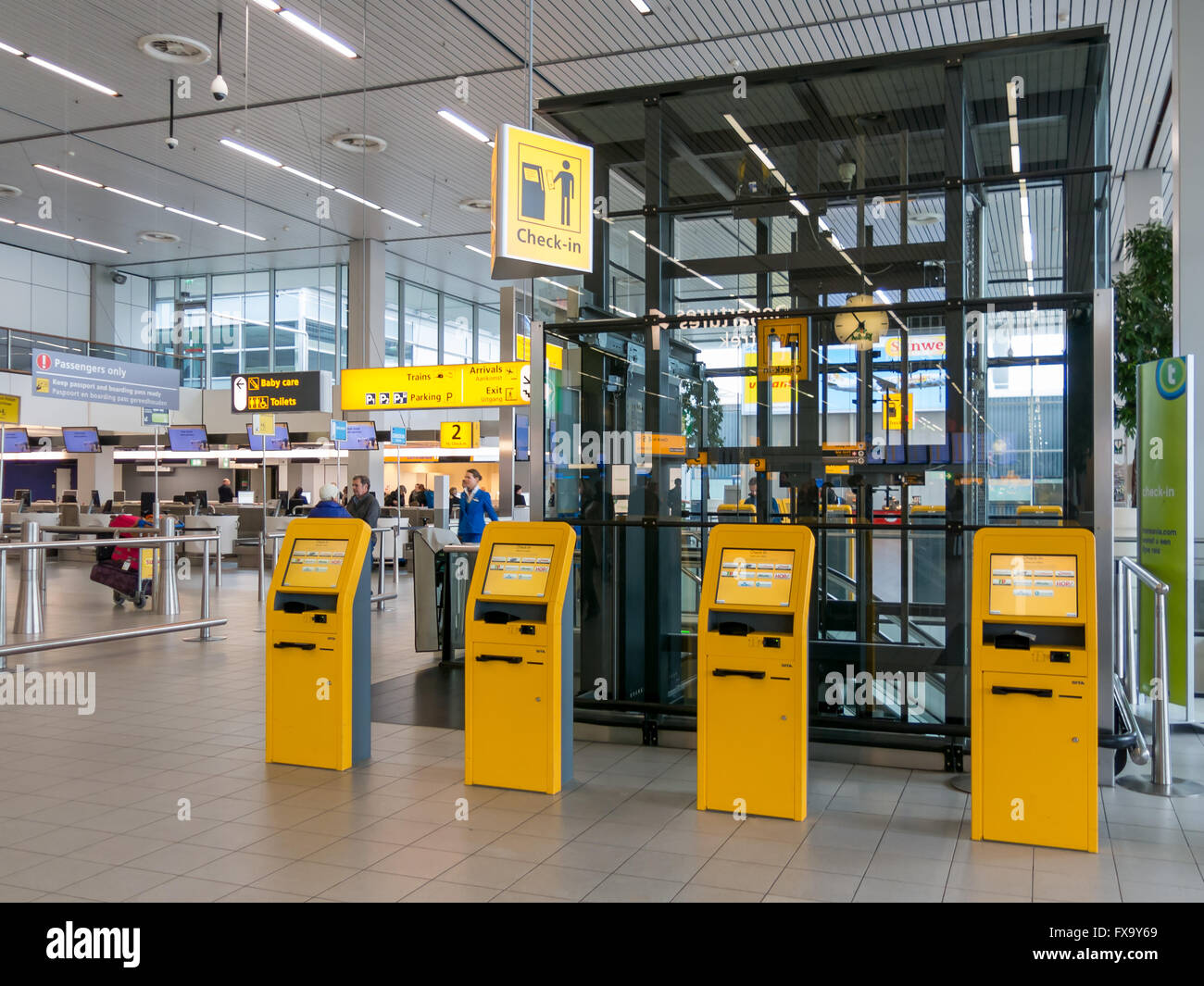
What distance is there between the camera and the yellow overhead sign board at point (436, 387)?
1119 cm

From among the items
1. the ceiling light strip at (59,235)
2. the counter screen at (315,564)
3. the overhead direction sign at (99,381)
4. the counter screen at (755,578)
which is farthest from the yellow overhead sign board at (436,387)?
the ceiling light strip at (59,235)

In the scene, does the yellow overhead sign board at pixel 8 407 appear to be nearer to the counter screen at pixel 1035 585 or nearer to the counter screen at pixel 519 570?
the counter screen at pixel 519 570

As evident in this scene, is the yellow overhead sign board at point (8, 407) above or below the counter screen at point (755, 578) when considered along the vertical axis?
above

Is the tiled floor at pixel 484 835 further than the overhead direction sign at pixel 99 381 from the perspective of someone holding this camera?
No

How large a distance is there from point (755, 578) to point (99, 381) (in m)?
10.2

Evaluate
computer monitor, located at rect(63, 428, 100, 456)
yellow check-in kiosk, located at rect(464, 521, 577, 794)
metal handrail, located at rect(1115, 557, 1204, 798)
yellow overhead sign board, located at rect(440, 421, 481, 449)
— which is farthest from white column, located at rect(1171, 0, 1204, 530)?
computer monitor, located at rect(63, 428, 100, 456)

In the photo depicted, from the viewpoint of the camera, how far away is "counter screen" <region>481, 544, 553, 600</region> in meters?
4.83

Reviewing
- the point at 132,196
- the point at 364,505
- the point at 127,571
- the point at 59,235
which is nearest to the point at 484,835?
the point at 364,505

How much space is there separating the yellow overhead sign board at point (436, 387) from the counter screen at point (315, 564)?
18.3ft

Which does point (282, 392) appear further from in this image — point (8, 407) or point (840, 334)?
point (840, 334)

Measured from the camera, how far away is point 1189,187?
6.84 metres

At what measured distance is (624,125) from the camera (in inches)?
242

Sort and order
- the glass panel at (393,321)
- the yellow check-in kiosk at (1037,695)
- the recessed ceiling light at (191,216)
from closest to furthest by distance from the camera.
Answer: the yellow check-in kiosk at (1037,695) < the recessed ceiling light at (191,216) < the glass panel at (393,321)

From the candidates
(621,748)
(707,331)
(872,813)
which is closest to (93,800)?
(621,748)
